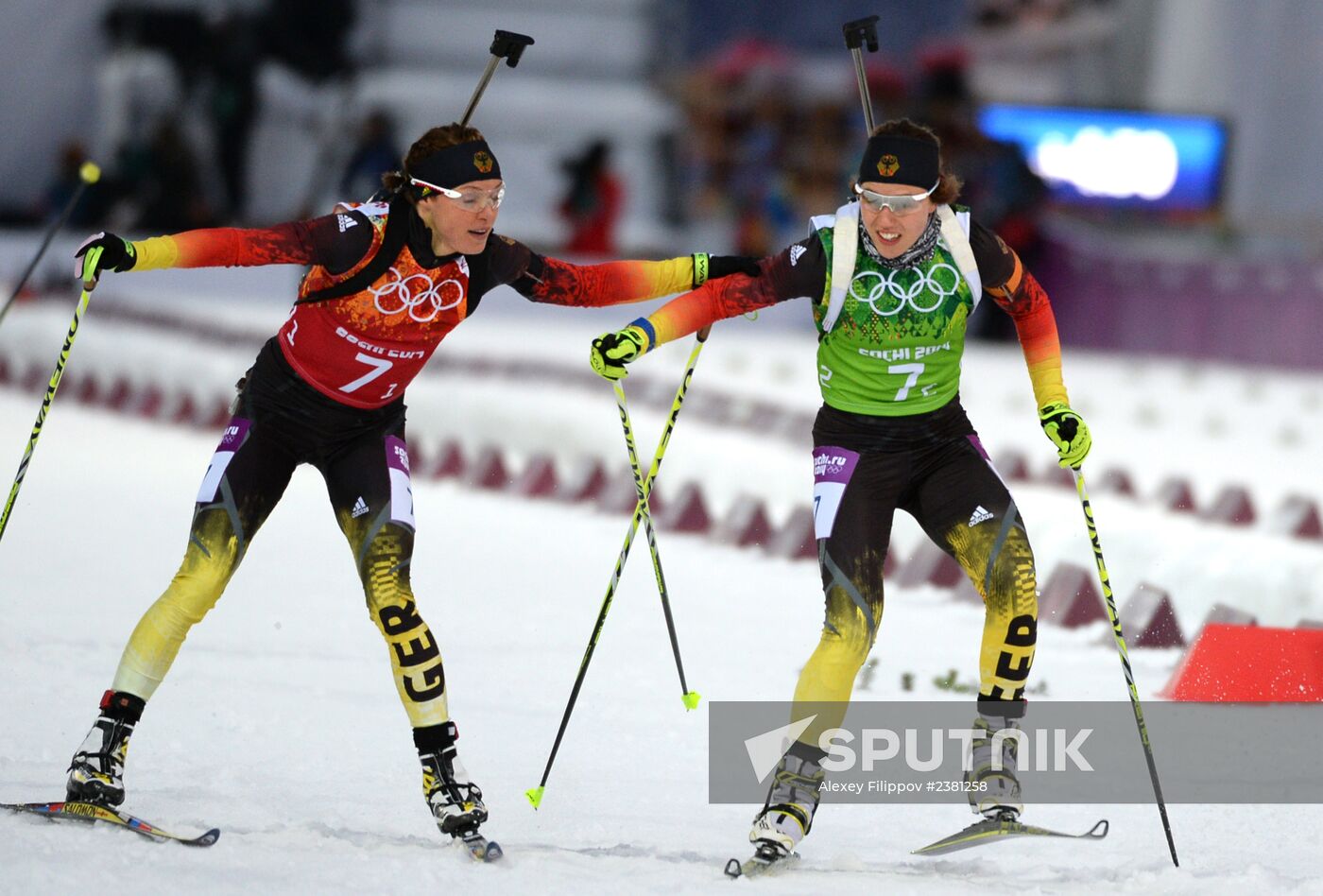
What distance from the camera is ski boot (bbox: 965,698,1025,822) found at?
585 centimetres

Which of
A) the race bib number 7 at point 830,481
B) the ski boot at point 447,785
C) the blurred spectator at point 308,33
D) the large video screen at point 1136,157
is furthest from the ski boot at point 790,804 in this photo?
the blurred spectator at point 308,33

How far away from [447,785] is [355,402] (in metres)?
1.12

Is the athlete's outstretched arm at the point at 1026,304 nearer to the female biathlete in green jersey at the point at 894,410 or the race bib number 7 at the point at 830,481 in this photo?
the female biathlete in green jersey at the point at 894,410

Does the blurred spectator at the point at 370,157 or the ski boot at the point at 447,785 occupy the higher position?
the blurred spectator at the point at 370,157

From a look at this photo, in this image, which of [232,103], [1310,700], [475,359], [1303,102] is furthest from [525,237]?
[1310,700]

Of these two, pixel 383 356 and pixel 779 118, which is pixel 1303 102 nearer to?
pixel 779 118

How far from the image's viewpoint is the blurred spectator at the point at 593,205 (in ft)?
76.6

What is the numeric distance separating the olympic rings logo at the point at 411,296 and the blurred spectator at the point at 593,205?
17455 millimetres

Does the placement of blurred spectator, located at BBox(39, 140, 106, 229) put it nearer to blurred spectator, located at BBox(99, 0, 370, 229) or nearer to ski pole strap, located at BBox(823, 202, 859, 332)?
blurred spectator, located at BBox(99, 0, 370, 229)

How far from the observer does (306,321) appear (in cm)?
595

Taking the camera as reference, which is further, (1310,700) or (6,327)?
(6,327)

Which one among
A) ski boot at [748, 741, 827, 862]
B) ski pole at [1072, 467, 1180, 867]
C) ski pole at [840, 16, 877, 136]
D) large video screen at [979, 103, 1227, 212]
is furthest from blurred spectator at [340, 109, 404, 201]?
ski boot at [748, 741, 827, 862]

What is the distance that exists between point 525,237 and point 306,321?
18.6 meters

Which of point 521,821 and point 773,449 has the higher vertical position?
point 773,449
